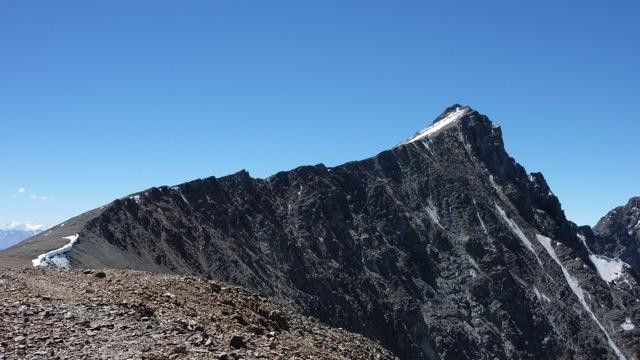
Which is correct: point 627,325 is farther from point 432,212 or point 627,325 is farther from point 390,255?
point 390,255

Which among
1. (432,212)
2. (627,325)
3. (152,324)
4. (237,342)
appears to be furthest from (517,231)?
(152,324)

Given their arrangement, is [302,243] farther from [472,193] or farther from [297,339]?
[297,339]

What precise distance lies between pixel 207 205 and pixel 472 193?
304 ft

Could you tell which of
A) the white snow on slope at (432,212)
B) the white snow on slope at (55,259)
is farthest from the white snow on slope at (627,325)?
the white snow on slope at (55,259)

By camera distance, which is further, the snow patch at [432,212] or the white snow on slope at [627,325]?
the snow patch at [432,212]

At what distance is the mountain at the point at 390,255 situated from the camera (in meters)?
114

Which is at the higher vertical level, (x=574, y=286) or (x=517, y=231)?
(x=517, y=231)

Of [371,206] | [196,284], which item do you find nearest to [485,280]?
[371,206]

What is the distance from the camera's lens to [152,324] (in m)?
18.8

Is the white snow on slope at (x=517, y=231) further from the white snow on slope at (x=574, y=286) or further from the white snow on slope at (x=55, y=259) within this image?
the white snow on slope at (x=55, y=259)

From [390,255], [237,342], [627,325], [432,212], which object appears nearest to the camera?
[237,342]

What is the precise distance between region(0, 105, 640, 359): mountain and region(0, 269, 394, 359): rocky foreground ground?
6558 cm

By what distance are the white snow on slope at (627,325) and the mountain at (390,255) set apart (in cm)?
46

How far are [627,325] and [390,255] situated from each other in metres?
73.8
